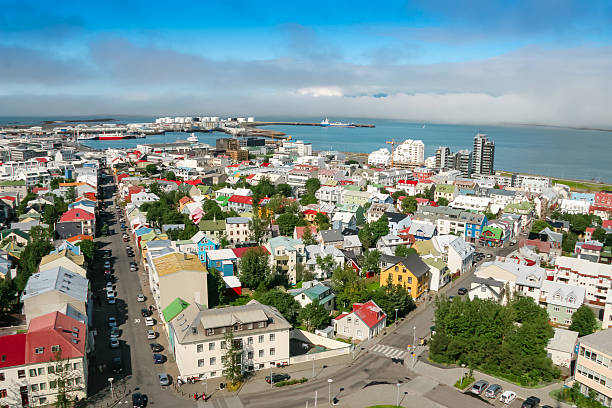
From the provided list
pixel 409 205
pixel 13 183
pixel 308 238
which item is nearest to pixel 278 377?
pixel 308 238

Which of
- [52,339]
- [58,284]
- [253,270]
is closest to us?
[52,339]

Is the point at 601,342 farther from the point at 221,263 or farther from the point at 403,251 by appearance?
the point at 221,263

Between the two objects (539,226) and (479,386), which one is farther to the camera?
(539,226)

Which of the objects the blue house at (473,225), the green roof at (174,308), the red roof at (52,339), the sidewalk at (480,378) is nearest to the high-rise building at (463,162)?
the blue house at (473,225)

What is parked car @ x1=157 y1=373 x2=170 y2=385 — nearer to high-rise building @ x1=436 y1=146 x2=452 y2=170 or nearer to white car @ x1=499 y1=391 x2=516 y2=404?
white car @ x1=499 y1=391 x2=516 y2=404

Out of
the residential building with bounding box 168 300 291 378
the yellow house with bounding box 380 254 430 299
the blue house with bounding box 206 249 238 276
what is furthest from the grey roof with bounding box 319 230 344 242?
the residential building with bounding box 168 300 291 378

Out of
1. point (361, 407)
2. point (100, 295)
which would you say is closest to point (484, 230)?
point (361, 407)
